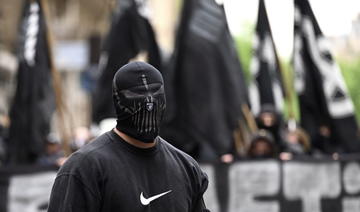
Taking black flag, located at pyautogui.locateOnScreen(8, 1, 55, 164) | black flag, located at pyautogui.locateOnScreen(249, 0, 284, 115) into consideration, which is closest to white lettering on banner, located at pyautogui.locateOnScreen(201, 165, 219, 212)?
black flag, located at pyautogui.locateOnScreen(8, 1, 55, 164)

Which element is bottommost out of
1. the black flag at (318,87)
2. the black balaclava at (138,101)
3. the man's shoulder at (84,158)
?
the black flag at (318,87)

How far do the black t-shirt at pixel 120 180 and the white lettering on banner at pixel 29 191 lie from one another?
545 centimetres

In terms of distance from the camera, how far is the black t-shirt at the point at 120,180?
386cm

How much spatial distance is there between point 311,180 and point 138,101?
5686 mm

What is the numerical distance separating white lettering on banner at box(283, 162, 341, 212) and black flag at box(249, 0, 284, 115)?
2.64 m

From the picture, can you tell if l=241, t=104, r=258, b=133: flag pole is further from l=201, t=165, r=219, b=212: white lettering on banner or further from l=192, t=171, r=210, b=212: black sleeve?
l=192, t=171, r=210, b=212: black sleeve

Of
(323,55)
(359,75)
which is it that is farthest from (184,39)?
(359,75)

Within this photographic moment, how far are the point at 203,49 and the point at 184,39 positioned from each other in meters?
0.25

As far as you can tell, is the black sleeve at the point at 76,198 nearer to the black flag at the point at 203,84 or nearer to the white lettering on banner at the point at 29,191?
the white lettering on banner at the point at 29,191

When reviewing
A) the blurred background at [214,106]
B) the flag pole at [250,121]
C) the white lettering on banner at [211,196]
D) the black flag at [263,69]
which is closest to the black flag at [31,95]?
the blurred background at [214,106]

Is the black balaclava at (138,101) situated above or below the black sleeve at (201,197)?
above

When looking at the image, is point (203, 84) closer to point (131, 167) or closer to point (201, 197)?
point (201, 197)

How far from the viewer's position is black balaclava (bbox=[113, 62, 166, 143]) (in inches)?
158

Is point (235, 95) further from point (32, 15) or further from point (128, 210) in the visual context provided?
point (128, 210)
